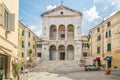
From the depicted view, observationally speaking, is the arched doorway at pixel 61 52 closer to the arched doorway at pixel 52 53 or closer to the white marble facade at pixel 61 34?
the white marble facade at pixel 61 34

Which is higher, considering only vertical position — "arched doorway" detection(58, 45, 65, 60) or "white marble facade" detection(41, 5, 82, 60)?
"white marble facade" detection(41, 5, 82, 60)

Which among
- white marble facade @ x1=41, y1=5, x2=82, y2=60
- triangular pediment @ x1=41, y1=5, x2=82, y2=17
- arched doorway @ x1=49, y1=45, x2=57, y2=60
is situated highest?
triangular pediment @ x1=41, y1=5, x2=82, y2=17

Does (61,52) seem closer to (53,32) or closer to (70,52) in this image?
(70,52)

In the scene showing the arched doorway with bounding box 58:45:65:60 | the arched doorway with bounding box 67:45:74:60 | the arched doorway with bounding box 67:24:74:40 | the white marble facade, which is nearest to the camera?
the white marble facade

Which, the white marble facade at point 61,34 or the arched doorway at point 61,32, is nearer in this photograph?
the white marble facade at point 61,34

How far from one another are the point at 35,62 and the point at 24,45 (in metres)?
5.46

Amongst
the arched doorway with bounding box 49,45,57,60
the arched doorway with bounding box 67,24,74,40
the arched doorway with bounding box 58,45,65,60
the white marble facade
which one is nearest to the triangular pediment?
the white marble facade

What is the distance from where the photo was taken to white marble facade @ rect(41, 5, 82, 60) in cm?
5753

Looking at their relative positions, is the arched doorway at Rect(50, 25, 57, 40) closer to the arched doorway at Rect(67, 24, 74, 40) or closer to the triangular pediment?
the arched doorway at Rect(67, 24, 74, 40)

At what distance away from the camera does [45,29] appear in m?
58.8

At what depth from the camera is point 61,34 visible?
60.0 m


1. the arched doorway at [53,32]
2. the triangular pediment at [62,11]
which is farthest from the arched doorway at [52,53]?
the triangular pediment at [62,11]

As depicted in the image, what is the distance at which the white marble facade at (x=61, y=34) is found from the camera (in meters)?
57.5

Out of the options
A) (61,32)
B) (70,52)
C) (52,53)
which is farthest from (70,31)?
(52,53)
